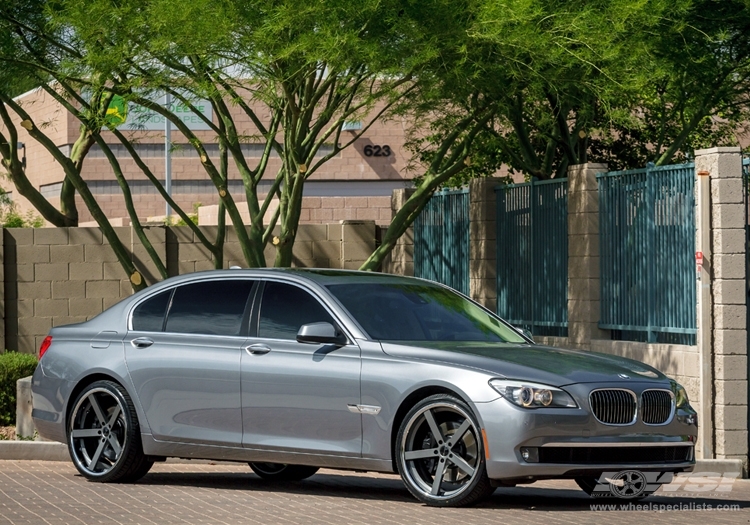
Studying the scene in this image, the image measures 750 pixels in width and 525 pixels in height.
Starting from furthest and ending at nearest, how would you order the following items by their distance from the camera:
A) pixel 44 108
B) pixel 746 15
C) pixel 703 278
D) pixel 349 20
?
pixel 44 108 → pixel 746 15 → pixel 349 20 → pixel 703 278

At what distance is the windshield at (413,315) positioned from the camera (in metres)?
9.59

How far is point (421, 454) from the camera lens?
880cm

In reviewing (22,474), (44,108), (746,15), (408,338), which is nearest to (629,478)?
(408,338)

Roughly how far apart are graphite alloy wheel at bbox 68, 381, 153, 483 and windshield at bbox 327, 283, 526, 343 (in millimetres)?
1960

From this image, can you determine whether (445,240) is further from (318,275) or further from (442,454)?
(442,454)

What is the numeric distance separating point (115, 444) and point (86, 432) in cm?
31

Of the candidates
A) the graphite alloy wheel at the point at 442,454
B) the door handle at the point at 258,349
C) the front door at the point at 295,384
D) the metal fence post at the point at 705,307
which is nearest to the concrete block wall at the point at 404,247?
the metal fence post at the point at 705,307

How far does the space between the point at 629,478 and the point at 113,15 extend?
302 inches

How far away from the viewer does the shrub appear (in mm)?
14492

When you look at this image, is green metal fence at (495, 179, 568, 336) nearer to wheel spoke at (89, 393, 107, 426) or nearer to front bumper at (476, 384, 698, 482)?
wheel spoke at (89, 393, 107, 426)

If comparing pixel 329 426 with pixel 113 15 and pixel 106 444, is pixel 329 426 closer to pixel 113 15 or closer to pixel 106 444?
pixel 106 444

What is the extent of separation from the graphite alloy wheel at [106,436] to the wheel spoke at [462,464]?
281cm

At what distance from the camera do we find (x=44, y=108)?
5172 centimetres

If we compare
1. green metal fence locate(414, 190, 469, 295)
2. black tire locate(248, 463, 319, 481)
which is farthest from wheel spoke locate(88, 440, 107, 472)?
green metal fence locate(414, 190, 469, 295)
